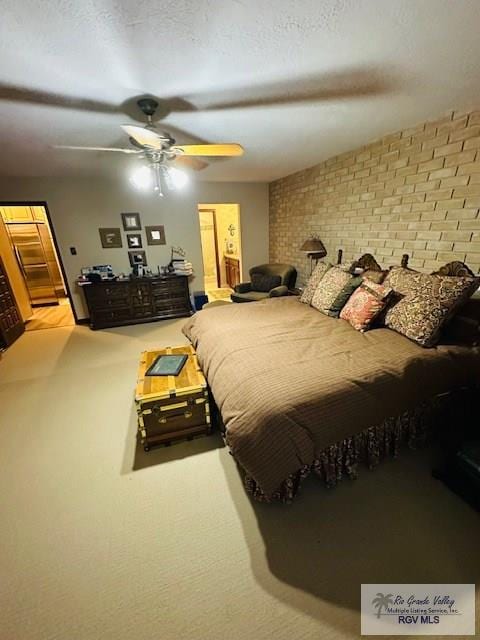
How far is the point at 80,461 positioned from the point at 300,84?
290cm

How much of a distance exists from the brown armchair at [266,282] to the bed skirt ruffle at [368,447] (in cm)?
265

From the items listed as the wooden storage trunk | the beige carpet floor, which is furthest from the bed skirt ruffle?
the wooden storage trunk

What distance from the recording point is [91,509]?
151 centimetres

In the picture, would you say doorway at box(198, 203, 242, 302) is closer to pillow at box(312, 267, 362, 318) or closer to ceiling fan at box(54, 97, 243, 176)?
pillow at box(312, 267, 362, 318)

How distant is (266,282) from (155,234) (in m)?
2.17

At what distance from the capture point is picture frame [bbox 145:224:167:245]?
4602 mm

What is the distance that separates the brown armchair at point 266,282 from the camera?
14.0 ft

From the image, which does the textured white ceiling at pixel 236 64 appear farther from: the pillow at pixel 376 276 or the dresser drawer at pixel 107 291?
the dresser drawer at pixel 107 291

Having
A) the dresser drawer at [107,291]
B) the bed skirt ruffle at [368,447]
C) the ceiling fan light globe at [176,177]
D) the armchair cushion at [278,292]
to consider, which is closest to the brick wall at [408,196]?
the armchair cushion at [278,292]

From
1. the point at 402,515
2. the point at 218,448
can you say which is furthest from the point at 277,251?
the point at 402,515

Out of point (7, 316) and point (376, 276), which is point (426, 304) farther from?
point (7, 316)

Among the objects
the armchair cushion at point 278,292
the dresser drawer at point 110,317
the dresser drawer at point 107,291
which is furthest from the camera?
the dresser drawer at point 110,317

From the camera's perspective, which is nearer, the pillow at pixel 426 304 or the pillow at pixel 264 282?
the pillow at pixel 426 304

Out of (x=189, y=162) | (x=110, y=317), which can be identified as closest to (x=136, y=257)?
(x=110, y=317)
